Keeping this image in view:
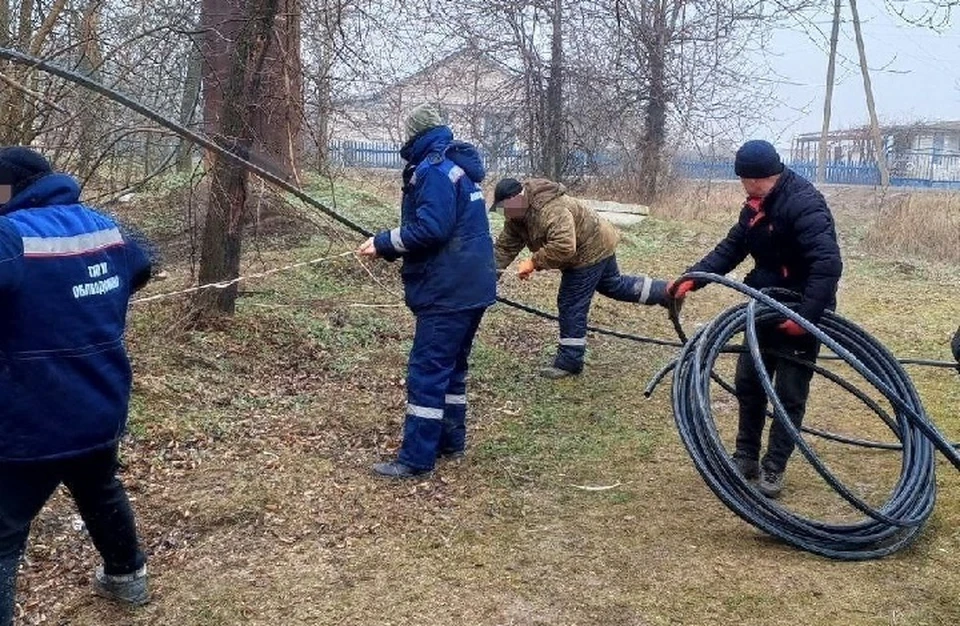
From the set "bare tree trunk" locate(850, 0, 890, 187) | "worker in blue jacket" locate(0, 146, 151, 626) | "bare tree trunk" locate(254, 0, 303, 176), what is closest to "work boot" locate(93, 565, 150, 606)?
"worker in blue jacket" locate(0, 146, 151, 626)

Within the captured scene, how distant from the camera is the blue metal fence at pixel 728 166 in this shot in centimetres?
2109

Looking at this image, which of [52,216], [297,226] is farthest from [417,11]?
[52,216]

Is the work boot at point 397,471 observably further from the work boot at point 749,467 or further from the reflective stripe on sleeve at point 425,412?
the work boot at point 749,467

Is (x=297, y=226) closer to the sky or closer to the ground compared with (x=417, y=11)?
closer to the ground

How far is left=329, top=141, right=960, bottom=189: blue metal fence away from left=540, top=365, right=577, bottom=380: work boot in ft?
42.1

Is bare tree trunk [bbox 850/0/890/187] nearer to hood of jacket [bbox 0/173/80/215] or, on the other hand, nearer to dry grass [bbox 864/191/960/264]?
dry grass [bbox 864/191/960/264]

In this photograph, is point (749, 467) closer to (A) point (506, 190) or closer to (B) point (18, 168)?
(A) point (506, 190)

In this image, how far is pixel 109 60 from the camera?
6.55m

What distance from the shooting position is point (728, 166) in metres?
31.5

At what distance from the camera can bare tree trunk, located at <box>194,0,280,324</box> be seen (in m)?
6.48

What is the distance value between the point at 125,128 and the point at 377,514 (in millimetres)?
3325

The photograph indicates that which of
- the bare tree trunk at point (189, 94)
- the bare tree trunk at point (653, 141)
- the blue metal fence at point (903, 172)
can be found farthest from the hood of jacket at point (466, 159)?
the blue metal fence at point (903, 172)

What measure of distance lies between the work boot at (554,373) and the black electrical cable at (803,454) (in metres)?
2.65

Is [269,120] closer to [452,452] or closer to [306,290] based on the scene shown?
[306,290]
